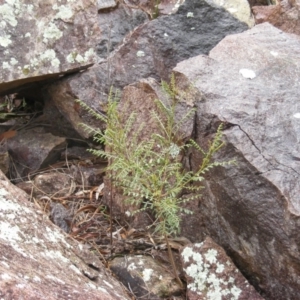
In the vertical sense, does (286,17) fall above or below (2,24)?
below

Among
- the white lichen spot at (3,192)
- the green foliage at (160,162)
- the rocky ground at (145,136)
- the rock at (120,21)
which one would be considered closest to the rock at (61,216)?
the rocky ground at (145,136)

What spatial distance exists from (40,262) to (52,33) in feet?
6.56

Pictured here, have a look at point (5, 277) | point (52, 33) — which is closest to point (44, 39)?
point (52, 33)

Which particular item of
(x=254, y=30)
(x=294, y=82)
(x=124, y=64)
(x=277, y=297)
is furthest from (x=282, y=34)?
(x=277, y=297)

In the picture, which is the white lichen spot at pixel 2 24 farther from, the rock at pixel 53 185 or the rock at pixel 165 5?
the rock at pixel 165 5

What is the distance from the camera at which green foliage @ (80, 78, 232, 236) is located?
109 inches

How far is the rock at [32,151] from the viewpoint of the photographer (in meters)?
3.93

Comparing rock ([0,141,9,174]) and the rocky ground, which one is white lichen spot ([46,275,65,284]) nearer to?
the rocky ground

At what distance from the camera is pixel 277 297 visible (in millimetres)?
2785

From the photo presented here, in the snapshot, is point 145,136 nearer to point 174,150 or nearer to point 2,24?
point 174,150

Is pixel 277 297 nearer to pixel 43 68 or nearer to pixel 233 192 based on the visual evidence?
pixel 233 192

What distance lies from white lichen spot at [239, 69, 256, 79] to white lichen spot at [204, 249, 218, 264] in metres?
0.93

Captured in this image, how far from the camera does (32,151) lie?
3988mm

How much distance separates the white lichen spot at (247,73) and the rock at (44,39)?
3.78 feet
